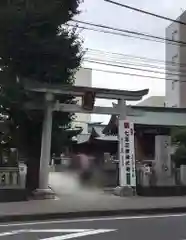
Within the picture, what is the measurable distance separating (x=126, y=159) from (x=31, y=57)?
17.1ft

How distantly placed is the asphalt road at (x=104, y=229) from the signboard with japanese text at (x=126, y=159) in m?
4.97

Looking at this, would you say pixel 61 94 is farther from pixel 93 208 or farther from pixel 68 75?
pixel 93 208

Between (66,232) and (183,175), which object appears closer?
(66,232)

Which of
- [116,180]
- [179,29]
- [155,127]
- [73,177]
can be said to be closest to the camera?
[73,177]

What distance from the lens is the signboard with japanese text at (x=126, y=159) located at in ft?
62.5

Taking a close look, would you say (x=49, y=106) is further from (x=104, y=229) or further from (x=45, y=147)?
(x=104, y=229)

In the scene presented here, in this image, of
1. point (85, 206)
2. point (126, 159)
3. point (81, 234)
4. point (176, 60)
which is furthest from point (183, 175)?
point (176, 60)

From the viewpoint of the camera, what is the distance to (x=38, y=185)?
734 inches

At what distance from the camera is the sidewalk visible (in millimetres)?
14023

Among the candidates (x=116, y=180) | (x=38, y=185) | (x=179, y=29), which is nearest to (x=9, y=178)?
(x=38, y=185)

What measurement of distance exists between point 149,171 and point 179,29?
3688 centimetres

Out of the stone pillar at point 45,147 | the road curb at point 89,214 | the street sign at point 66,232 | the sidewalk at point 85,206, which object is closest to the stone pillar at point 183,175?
the sidewalk at point 85,206

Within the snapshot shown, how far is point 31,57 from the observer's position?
60.4ft

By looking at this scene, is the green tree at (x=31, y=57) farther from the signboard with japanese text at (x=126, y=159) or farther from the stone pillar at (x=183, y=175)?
the stone pillar at (x=183, y=175)
